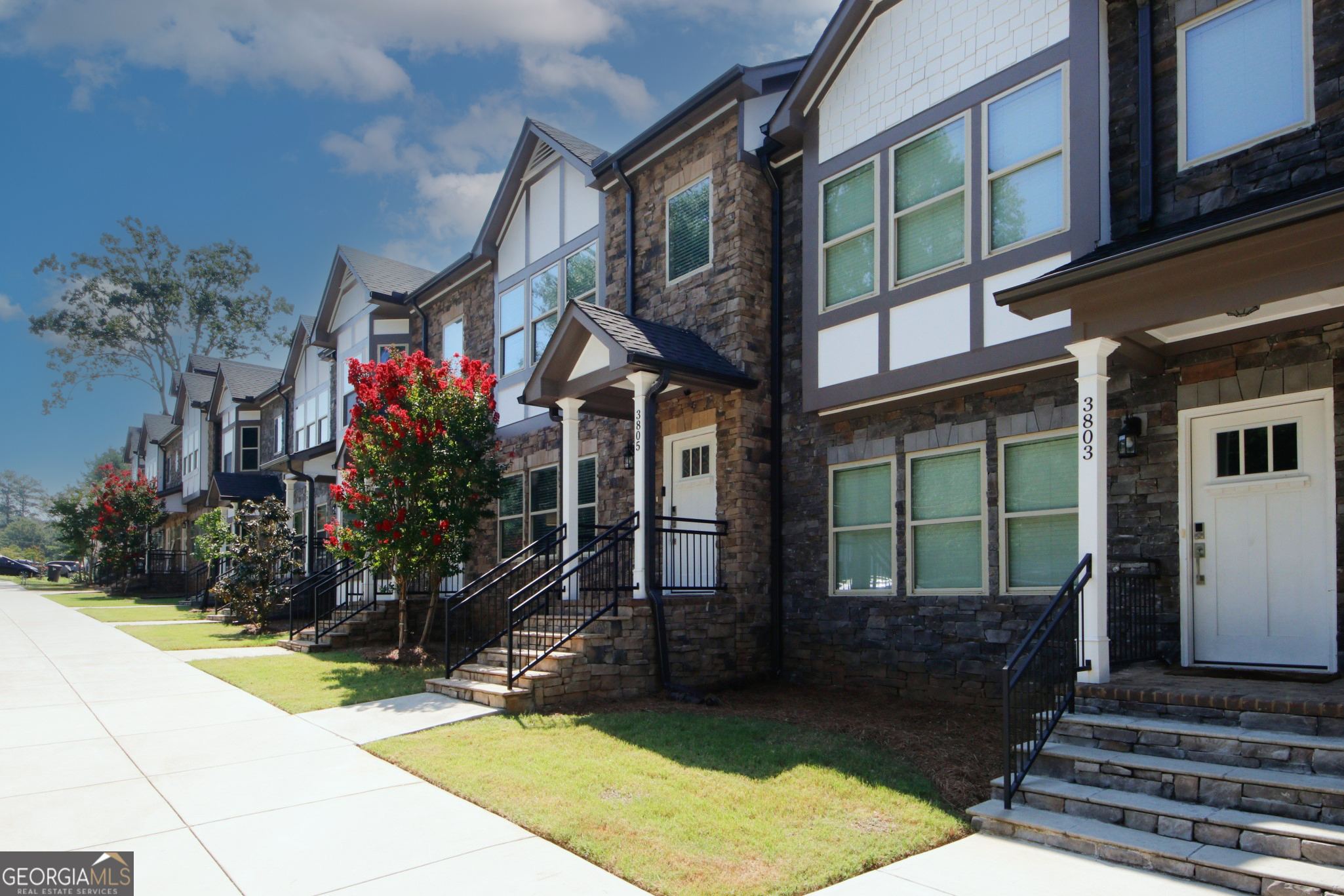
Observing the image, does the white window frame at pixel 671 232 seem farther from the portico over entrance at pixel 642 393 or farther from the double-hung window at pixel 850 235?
the double-hung window at pixel 850 235

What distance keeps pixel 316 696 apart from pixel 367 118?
3643 cm

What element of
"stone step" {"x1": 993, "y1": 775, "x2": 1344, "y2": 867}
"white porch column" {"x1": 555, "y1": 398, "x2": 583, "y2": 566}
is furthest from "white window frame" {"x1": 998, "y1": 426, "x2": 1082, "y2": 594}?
"white porch column" {"x1": 555, "y1": 398, "x2": 583, "y2": 566}

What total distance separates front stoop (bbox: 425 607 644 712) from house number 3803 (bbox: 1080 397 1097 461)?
504 centimetres

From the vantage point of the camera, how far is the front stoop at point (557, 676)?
8.73m

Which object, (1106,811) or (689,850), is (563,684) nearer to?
(689,850)

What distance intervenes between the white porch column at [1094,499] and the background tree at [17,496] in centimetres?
16813

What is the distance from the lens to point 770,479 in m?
10.8

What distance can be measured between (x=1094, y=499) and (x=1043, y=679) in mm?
1433

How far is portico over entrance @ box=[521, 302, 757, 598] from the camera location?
988cm

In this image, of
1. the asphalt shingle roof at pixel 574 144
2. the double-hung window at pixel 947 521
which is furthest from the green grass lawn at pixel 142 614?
the double-hung window at pixel 947 521

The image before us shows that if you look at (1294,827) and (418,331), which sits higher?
(418,331)

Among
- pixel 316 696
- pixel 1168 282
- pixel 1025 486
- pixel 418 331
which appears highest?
pixel 418 331

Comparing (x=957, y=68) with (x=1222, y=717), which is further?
(x=957, y=68)

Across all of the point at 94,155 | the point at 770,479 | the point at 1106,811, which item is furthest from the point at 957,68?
the point at 94,155
